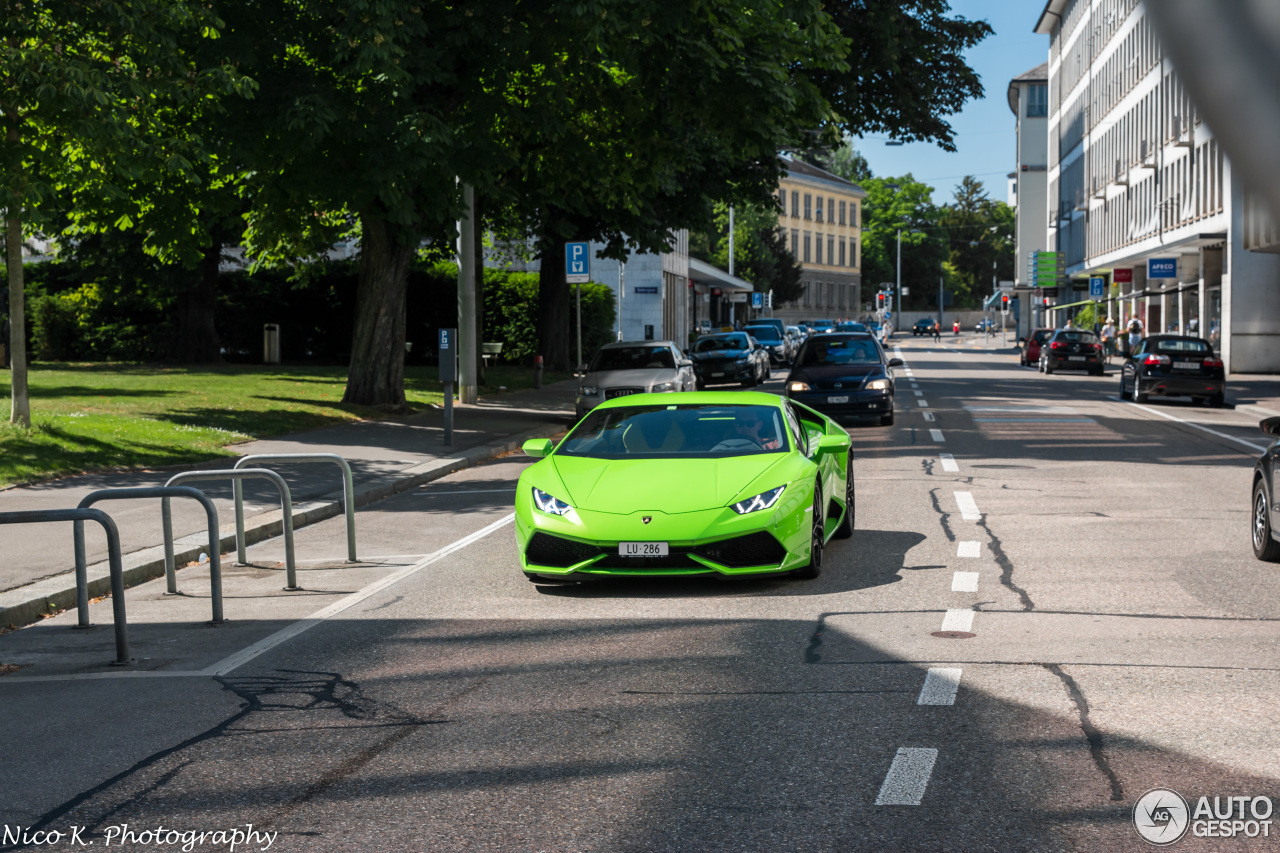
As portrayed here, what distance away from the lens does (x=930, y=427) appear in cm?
2406

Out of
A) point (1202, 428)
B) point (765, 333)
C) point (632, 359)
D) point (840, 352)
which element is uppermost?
point (765, 333)

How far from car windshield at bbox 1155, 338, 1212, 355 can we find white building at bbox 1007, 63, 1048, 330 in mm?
81238

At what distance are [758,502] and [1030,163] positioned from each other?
111210 mm

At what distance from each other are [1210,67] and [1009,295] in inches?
4331

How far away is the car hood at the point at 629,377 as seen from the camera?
25.9 meters

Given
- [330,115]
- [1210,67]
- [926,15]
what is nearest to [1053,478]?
[330,115]

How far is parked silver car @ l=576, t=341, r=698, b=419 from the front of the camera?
25766mm

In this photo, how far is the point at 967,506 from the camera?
13438mm

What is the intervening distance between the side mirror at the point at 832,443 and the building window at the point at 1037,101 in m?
108

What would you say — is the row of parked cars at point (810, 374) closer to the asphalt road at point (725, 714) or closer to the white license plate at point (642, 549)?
the white license plate at point (642, 549)

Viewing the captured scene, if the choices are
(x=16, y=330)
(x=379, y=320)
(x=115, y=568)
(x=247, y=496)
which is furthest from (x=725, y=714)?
(x=379, y=320)

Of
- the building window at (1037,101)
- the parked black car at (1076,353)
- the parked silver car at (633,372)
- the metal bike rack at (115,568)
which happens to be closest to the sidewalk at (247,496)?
the parked silver car at (633,372)

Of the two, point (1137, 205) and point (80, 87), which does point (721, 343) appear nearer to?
point (80, 87)

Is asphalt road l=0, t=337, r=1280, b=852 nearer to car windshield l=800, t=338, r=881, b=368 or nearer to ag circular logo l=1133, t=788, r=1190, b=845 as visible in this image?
ag circular logo l=1133, t=788, r=1190, b=845
